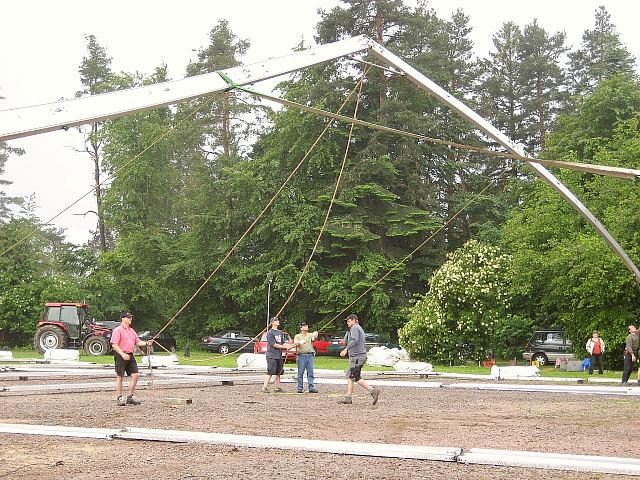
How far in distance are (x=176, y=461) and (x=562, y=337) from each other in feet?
101

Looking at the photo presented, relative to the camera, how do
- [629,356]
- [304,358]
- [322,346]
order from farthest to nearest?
[322,346] → [629,356] → [304,358]

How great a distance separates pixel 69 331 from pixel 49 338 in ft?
3.07

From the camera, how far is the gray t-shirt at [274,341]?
705 inches

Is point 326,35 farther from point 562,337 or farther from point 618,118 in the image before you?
point 562,337

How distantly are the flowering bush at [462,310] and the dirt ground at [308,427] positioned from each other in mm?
13215

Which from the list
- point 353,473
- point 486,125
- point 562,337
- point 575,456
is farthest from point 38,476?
point 562,337

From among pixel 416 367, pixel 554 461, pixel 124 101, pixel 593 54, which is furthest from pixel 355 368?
pixel 593 54

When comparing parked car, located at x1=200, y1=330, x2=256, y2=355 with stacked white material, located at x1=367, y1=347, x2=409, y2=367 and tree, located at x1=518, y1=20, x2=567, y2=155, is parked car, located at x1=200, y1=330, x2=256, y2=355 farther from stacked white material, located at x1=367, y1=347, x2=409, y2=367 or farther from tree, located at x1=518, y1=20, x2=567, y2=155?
tree, located at x1=518, y1=20, x2=567, y2=155

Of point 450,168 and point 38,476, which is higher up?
point 450,168

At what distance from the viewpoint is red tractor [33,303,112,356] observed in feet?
126

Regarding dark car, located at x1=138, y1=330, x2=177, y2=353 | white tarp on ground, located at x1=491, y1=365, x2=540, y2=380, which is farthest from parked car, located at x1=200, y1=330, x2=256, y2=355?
white tarp on ground, located at x1=491, y1=365, x2=540, y2=380

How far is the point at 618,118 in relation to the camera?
132ft

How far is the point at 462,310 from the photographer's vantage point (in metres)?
32.6

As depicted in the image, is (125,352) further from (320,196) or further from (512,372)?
(320,196)
